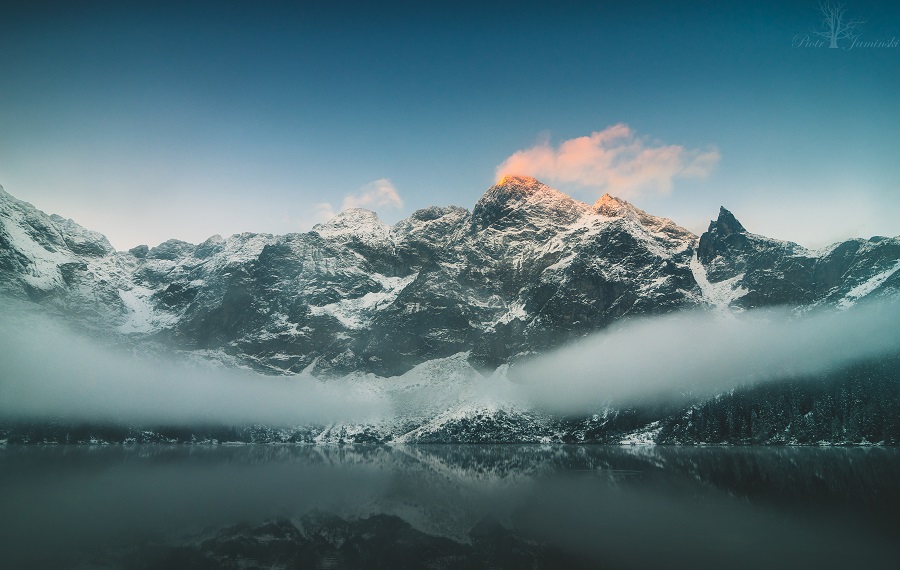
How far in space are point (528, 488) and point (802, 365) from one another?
188 m

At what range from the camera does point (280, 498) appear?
Result: 51.9m

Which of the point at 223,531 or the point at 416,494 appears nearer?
the point at 223,531

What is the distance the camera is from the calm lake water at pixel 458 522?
27.6 meters

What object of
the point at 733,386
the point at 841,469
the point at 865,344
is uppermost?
the point at 865,344

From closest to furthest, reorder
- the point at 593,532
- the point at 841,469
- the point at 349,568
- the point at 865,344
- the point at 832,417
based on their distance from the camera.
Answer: the point at 349,568 < the point at 593,532 < the point at 841,469 < the point at 832,417 < the point at 865,344

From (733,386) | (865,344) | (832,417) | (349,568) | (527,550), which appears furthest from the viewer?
(733,386)

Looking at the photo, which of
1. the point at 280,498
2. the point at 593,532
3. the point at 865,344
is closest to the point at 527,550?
the point at 593,532

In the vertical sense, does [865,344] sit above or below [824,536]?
above

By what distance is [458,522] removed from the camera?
39.2 meters

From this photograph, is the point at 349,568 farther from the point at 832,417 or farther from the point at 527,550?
the point at 832,417

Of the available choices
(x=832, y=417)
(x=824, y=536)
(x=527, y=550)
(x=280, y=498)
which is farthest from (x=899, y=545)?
(x=832, y=417)

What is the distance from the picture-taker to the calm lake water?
27.6m

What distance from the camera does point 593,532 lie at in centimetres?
3400

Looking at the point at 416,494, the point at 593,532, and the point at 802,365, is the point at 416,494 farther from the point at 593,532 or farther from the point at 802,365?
the point at 802,365
